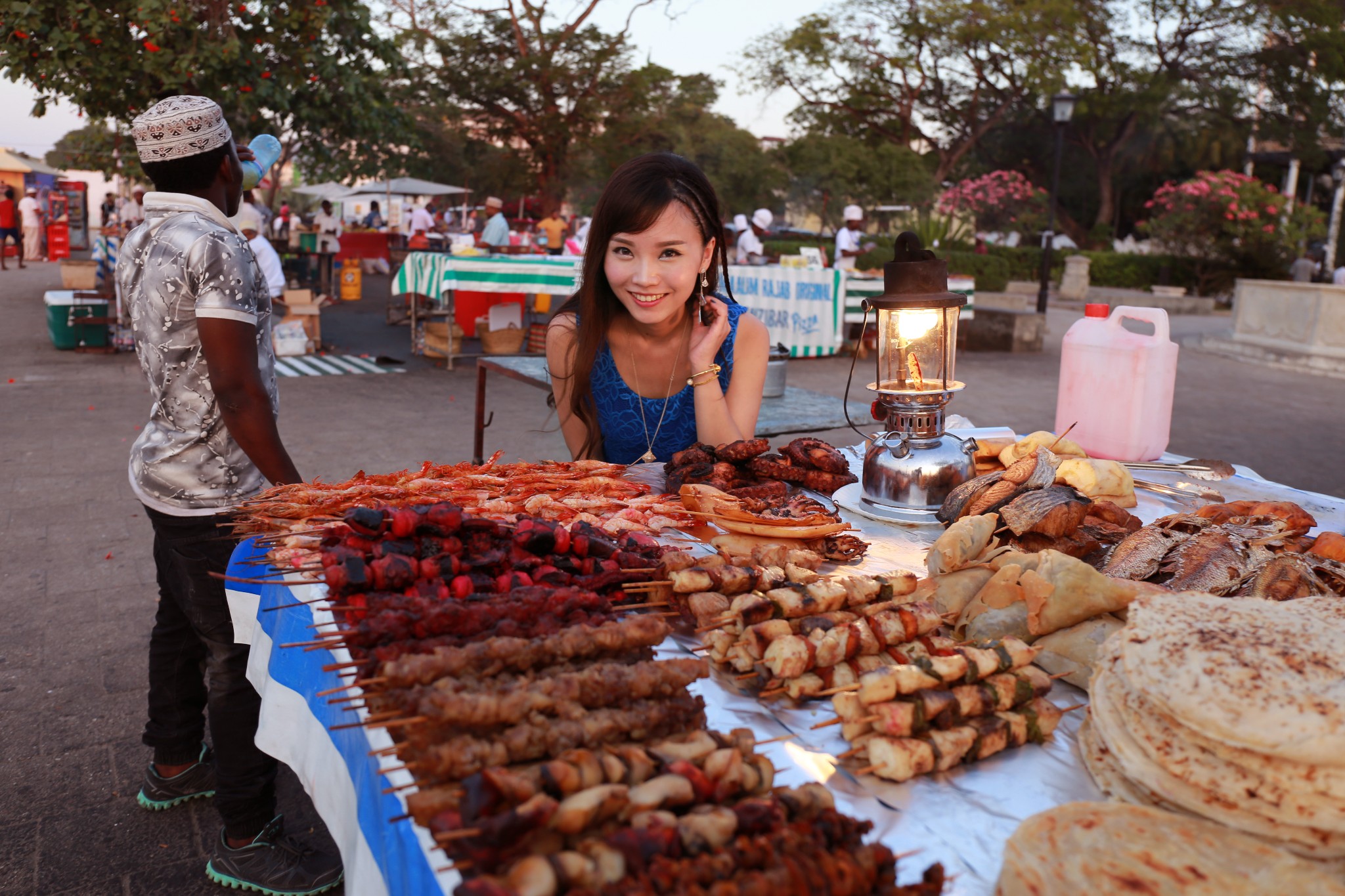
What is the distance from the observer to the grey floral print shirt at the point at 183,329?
2.87m

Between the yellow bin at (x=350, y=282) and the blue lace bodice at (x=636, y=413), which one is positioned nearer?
the blue lace bodice at (x=636, y=413)

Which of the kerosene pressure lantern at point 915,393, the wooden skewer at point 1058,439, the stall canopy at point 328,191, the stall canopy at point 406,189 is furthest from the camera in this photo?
the stall canopy at point 328,191

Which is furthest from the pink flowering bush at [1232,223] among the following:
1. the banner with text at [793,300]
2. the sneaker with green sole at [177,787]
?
the sneaker with green sole at [177,787]

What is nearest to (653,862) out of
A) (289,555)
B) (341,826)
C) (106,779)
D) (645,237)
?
(341,826)

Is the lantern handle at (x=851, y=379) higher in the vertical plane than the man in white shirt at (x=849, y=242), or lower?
lower

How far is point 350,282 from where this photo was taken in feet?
71.2

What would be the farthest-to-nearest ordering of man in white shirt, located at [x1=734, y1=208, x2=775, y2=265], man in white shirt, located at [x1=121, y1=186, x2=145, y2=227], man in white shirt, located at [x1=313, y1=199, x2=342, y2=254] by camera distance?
man in white shirt, located at [x1=313, y1=199, x2=342, y2=254]
man in white shirt, located at [x1=121, y1=186, x2=145, y2=227]
man in white shirt, located at [x1=734, y1=208, x2=775, y2=265]

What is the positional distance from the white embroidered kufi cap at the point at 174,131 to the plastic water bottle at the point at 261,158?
1.34 metres

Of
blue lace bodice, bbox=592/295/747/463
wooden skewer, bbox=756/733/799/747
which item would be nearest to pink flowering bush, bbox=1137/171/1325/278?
blue lace bodice, bbox=592/295/747/463

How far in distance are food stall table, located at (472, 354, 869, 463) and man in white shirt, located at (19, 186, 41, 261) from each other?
3295 cm

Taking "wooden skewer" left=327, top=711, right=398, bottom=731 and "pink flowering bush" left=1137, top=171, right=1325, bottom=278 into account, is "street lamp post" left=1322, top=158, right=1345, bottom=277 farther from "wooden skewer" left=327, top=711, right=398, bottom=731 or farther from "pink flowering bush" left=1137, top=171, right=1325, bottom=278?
"wooden skewer" left=327, top=711, right=398, bottom=731

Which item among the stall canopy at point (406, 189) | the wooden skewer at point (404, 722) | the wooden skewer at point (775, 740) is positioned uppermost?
the stall canopy at point (406, 189)

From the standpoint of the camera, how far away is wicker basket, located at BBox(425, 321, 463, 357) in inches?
552

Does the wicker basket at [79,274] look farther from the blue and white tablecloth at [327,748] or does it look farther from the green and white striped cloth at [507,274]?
the blue and white tablecloth at [327,748]
